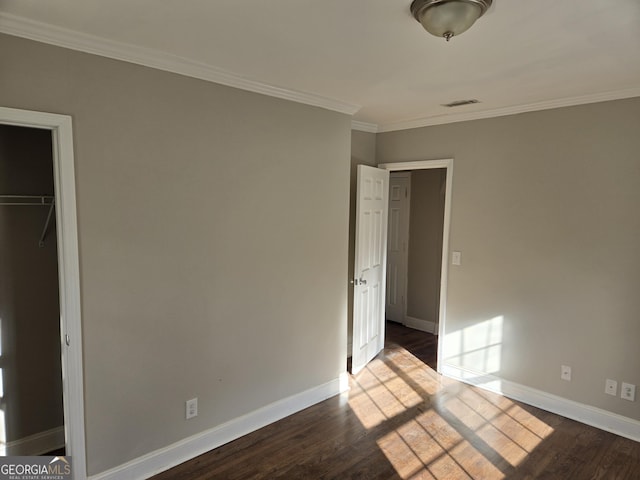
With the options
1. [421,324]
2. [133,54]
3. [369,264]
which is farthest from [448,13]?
[421,324]

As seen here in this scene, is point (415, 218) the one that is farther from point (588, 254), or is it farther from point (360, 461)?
point (360, 461)

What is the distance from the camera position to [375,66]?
7.84 ft

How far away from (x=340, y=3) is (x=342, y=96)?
1473 mm

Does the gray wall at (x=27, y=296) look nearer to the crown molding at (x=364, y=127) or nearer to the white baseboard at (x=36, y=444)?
the white baseboard at (x=36, y=444)

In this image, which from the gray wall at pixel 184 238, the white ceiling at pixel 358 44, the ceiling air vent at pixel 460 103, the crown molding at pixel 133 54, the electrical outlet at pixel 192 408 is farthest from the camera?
the ceiling air vent at pixel 460 103

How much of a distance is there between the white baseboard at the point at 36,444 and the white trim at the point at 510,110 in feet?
12.4

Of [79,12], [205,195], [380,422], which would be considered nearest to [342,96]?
[205,195]

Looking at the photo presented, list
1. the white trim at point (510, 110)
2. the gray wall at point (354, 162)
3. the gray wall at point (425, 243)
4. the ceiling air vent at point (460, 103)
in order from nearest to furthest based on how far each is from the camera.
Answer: the white trim at point (510, 110), the ceiling air vent at point (460, 103), the gray wall at point (354, 162), the gray wall at point (425, 243)

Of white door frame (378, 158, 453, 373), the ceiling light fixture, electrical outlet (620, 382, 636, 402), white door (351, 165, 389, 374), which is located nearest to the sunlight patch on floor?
A: white door (351, 165, 389, 374)

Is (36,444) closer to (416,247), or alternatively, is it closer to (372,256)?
(372,256)

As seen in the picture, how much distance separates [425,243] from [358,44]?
141 inches

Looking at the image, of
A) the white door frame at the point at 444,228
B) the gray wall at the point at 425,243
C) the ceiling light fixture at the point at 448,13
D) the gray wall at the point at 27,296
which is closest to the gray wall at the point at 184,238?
the gray wall at the point at 27,296

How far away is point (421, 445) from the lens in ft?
9.30

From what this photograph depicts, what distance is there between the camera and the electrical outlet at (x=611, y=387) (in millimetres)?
2998
